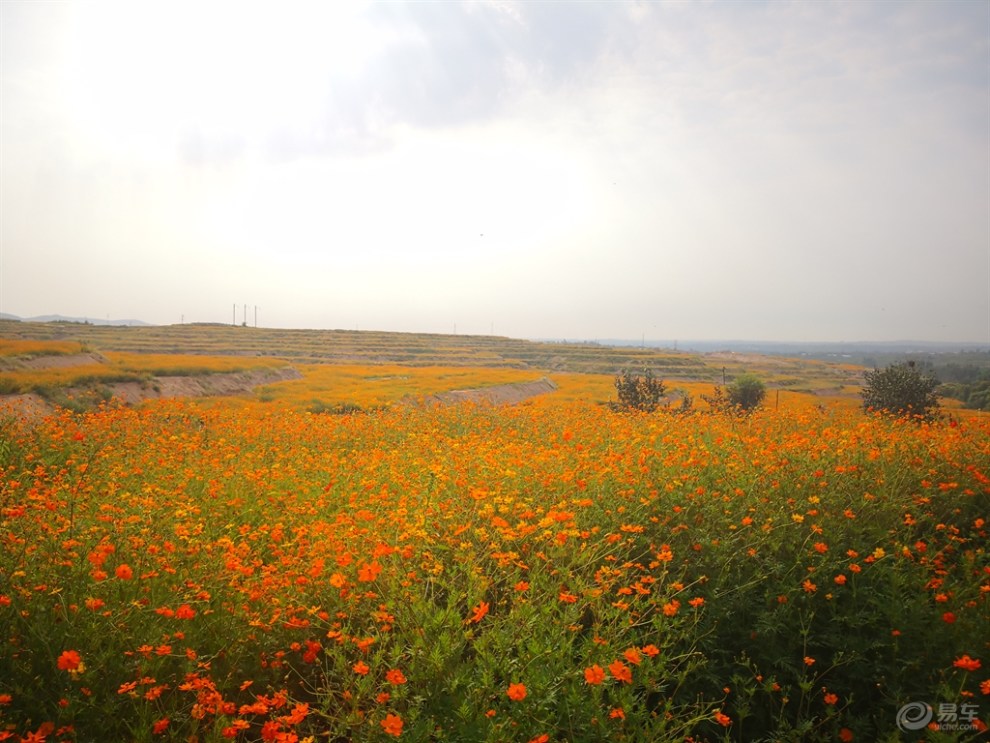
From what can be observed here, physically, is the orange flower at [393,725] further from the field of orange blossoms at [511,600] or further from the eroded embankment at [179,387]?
the eroded embankment at [179,387]

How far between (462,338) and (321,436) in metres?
82.3

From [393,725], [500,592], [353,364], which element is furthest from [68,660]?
[353,364]

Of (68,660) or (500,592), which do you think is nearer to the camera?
(68,660)

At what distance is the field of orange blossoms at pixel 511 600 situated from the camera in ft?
8.55

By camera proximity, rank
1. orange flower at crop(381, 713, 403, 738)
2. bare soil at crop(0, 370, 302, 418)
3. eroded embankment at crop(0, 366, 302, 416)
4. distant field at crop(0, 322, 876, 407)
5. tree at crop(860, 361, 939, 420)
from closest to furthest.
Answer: orange flower at crop(381, 713, 403, 738)
eroded embankment at crop(0, 366, 302, 416)
bare soil at crop(0, 370, 302, 418)
tree at crop(860, 361, 939, 420)
distant field at crop(0, 322, 876, 407)

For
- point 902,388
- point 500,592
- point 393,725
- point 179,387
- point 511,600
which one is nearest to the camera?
point 393,725

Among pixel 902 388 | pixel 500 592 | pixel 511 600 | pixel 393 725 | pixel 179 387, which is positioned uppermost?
pixel 902 388

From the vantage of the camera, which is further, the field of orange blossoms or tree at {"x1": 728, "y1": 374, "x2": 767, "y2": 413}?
tree at {"x1": 728, "y1": 374, "x2": 767, "y2": 413}

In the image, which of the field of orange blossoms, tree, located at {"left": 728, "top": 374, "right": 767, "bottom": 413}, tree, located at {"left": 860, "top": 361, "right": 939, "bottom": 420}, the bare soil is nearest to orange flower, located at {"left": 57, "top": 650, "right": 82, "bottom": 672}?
the field of orange blossoms

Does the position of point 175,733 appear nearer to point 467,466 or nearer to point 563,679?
point 563,679

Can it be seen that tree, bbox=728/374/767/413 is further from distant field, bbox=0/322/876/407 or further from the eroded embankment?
the eroded embankment

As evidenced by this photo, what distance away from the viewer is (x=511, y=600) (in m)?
3.60

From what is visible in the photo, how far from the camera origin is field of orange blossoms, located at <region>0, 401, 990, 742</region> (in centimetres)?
261

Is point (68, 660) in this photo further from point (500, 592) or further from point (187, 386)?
point (187, 386)
